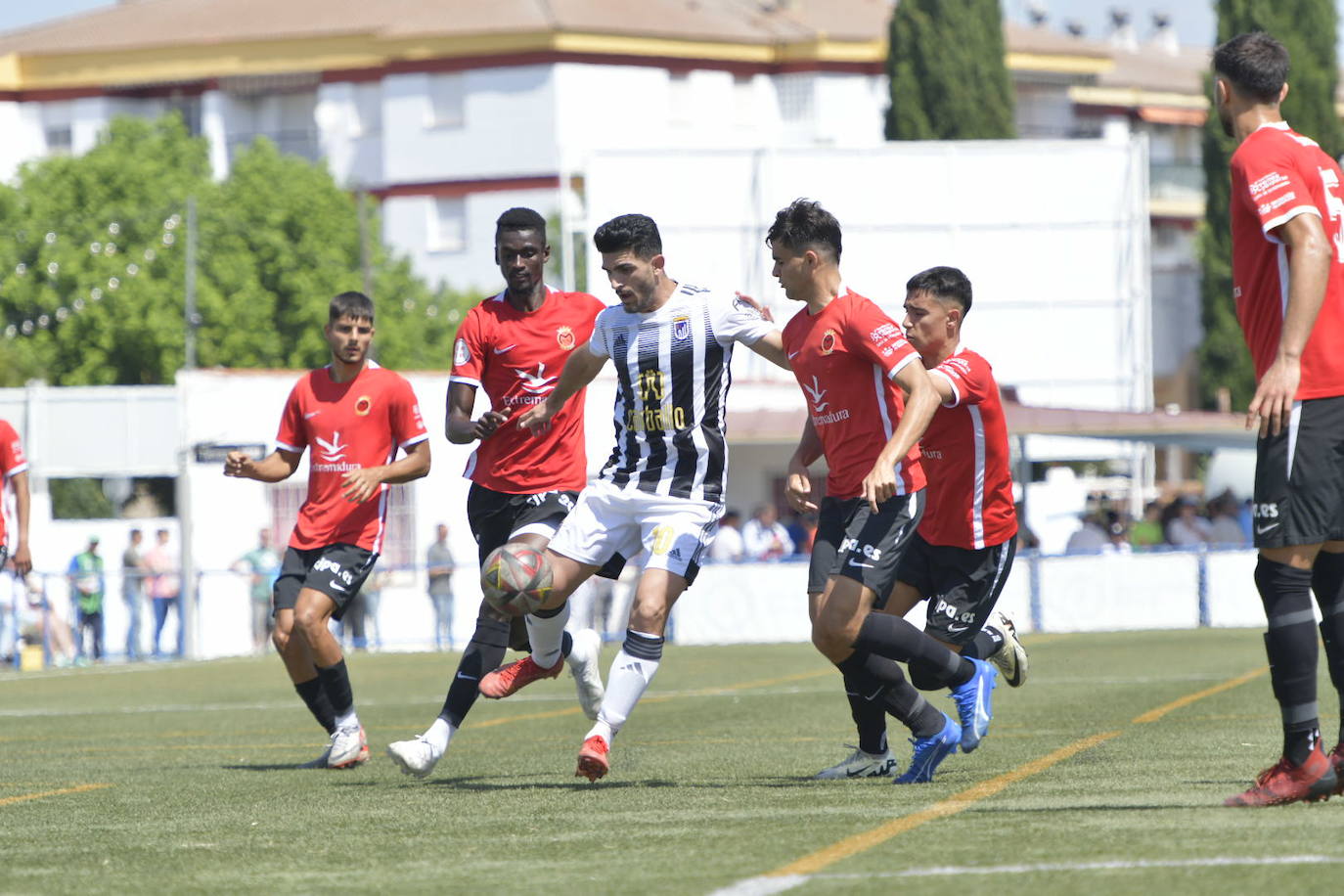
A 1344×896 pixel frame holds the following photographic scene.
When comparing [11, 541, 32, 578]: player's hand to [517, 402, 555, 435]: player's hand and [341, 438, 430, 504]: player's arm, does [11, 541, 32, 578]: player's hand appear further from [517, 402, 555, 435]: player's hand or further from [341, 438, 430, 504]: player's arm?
[517, 402, 555, 435]: player's hand

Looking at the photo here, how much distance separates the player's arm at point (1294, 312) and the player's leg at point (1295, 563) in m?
0.12

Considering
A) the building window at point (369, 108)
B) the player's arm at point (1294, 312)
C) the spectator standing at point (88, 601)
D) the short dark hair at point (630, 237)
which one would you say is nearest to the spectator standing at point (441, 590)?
the spectator standing at point (88, 601)

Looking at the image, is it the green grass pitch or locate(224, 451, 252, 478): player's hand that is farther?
locate(224, 451, 252, 478): player's hand

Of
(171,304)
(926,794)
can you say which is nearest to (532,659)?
(926,794)

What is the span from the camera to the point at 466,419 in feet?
30.7

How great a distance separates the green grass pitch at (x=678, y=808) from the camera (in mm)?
5684

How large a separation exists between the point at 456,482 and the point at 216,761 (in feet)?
73.7

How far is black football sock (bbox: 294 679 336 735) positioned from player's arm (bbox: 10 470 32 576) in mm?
2329

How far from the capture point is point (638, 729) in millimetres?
12094

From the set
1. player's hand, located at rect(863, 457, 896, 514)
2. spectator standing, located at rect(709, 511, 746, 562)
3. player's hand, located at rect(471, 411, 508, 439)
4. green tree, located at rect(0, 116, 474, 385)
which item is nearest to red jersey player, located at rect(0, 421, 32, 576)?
player's hand, located at rect(471, 411, 508, 439)

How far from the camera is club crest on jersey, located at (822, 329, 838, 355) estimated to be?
27.4ft

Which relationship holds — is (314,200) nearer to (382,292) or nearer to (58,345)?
(382,292)

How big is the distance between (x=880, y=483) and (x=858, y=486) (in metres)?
0.77

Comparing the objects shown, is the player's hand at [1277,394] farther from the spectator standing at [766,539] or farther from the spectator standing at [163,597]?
the spectator standing at [766,539]
